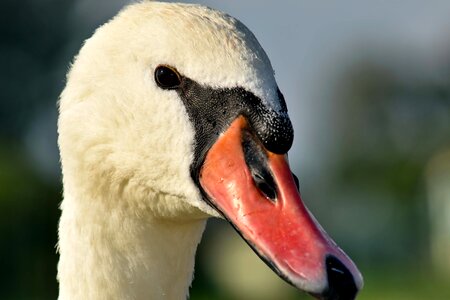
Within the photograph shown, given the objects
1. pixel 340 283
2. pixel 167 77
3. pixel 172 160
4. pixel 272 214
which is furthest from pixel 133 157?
pixel 340 283

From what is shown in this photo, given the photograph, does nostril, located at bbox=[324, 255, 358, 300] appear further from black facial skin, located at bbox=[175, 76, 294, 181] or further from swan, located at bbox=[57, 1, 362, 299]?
black facial skin, located at bbox=[175, 76, 294, 181]

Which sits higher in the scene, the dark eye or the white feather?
the dark eye

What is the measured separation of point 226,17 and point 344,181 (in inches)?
2333

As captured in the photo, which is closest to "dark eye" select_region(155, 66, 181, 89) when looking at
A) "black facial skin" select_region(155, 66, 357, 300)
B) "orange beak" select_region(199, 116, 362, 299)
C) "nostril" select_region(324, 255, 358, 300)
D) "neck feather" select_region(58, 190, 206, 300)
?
"black facial skin" select_region(155, 66, 357, 300)

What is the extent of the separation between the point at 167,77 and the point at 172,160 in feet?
0.97

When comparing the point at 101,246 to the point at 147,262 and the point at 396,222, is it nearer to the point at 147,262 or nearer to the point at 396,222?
the point at 147,262

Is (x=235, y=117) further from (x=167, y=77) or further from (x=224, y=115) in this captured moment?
(x=167, y=77)

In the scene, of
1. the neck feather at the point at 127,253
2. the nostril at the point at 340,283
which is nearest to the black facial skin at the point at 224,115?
the neck feather at the point at 127,253

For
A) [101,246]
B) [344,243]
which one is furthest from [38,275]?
[344,243]

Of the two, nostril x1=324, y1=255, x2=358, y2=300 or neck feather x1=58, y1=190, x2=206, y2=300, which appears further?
neck feather x1=58, y1=190, x2=206, y2=300

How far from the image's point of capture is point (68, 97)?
470 cm

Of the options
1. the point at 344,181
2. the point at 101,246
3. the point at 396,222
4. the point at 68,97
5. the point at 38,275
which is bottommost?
the point at 344,181

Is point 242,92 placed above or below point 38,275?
above

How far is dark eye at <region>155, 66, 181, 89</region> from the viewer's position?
439cm
